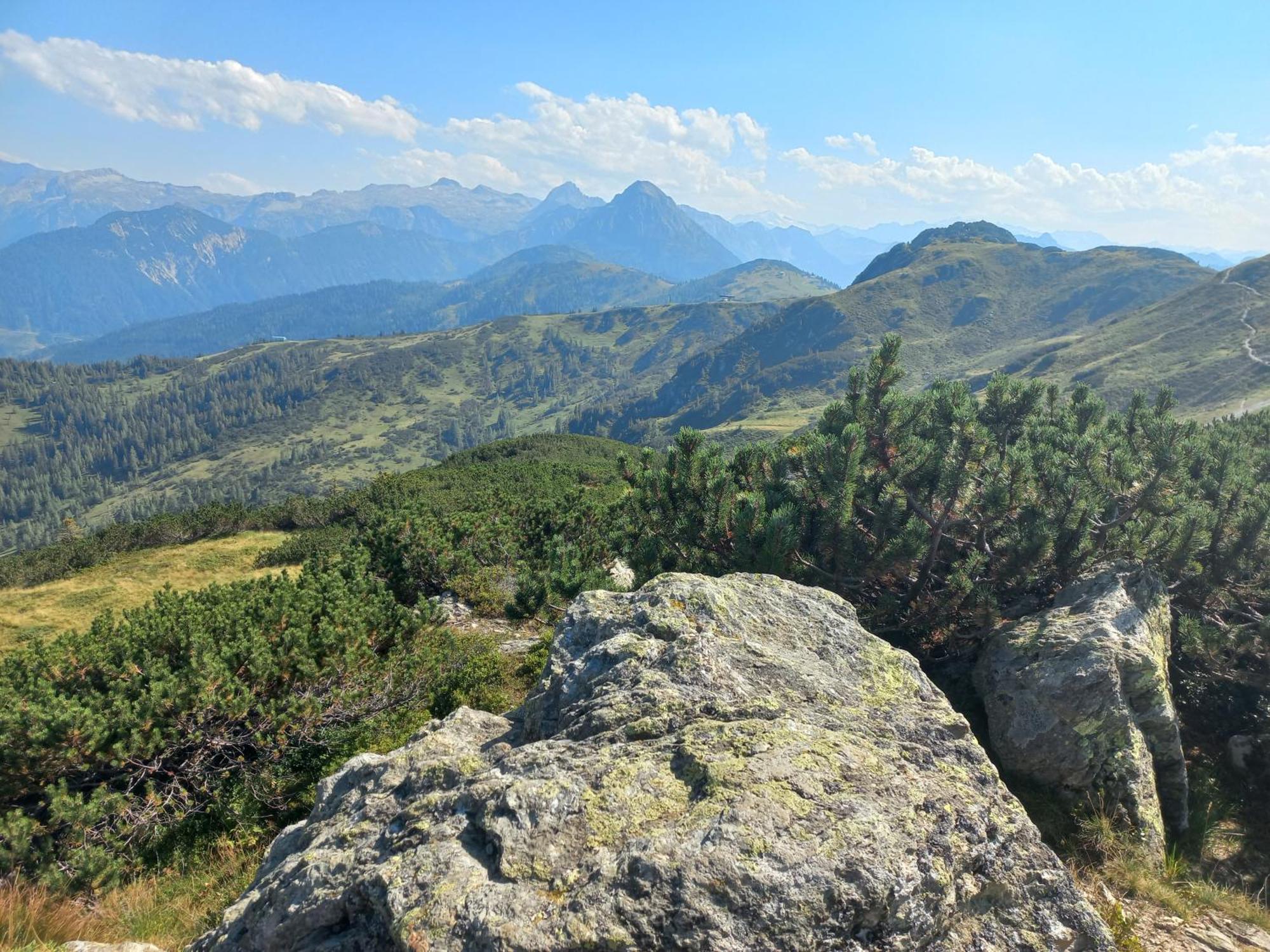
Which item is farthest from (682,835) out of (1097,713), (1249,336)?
(1249,336)

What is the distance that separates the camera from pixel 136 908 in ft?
21.1

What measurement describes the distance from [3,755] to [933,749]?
36.7 ft

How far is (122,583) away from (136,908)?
27002 mm

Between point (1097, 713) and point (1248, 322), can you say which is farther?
point (1248, 322)

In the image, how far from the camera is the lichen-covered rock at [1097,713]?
718 centimetres

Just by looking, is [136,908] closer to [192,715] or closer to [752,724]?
[192,715]

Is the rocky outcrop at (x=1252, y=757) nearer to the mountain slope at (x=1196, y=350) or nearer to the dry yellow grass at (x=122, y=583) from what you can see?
→ the dry yellow grass at (x=122, y=583)

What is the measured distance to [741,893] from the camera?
345 cm

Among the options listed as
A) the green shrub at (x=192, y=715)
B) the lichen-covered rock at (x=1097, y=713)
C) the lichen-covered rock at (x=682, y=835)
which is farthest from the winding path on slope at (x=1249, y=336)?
the green shrub at (x=192, y=715)

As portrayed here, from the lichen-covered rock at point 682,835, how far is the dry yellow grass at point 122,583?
20.5 m

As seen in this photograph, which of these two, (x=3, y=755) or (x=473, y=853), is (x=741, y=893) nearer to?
(x=473, y=853)

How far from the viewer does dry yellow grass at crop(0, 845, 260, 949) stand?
538 cm

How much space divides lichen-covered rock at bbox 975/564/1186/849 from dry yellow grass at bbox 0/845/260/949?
9.31 m

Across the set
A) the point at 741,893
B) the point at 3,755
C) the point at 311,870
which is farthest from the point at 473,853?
the point at 3,755
